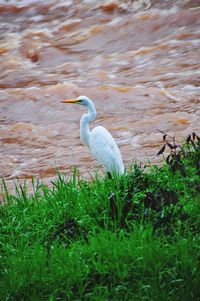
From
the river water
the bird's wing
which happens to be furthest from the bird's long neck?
the river water

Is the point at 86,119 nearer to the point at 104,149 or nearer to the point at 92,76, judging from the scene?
the point at 104,149

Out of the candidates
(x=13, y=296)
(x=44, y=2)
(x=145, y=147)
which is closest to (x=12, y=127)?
(x=145, y=147)

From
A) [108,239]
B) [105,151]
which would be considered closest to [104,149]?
[105,151]

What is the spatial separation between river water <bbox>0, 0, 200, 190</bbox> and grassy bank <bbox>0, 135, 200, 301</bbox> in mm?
2756

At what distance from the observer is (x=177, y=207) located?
561 centimetres

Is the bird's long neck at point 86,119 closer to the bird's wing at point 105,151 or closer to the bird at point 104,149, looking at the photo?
the bird at point 104,149

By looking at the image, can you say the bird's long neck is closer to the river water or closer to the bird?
the bird

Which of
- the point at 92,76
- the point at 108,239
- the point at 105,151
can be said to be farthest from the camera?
the point at 92,76

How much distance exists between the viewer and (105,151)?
721cm

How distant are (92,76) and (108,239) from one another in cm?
673

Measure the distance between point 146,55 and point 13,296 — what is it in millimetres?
7663

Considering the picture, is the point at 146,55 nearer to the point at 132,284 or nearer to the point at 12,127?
the point at 12,127

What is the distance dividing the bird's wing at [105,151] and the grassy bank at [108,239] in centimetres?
63

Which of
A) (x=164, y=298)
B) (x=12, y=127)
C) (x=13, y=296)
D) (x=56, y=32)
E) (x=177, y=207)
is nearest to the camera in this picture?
(x=164, y=298)
